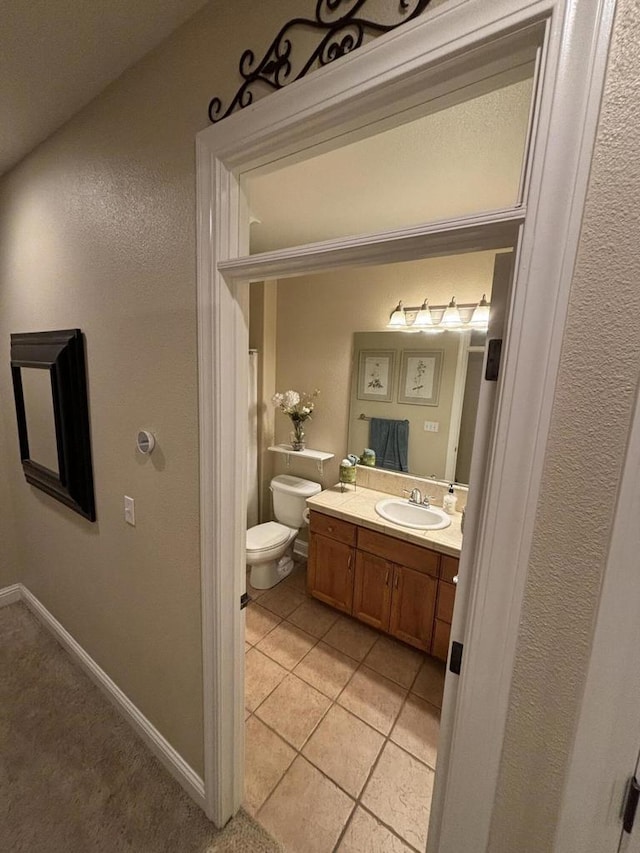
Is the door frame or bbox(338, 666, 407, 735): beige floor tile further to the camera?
bbox(338, 666, 407, 735): beige floor tile

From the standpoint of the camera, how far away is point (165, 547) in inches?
50.7

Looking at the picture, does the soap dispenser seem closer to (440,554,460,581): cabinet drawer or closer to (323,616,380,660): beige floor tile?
(440,554,460,581): cabinet drawer

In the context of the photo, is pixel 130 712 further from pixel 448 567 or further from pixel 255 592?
pixel 448 567

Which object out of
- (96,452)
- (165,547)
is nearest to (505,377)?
(165,547)

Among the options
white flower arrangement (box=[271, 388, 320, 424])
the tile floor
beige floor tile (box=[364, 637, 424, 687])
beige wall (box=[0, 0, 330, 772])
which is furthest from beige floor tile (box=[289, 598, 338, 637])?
white flower arrangement (box=[271, 388, 320, 424])

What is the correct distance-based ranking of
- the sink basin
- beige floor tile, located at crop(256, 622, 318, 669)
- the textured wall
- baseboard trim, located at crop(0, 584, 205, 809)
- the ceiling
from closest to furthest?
the textured wall → the ceiling → baseboard trim, located at crop(0, 584, 205, 809) → beige floor tile, located at crop(256, 622, 318, 669) → the sink basin

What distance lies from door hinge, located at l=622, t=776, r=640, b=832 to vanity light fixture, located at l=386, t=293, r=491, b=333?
1.90 m

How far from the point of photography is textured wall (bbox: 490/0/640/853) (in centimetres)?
51

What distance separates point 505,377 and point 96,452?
5.46 feet

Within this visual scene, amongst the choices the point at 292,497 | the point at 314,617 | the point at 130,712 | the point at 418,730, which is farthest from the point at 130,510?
the point at 418,730

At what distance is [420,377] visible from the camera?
2.37 metres

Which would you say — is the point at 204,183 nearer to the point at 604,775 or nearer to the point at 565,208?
the point at 565,208

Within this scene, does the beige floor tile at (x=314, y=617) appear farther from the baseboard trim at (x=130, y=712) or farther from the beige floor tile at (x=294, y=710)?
the baseboard trim at (x=130, y=712)

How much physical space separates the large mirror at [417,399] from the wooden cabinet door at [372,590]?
704 mm
